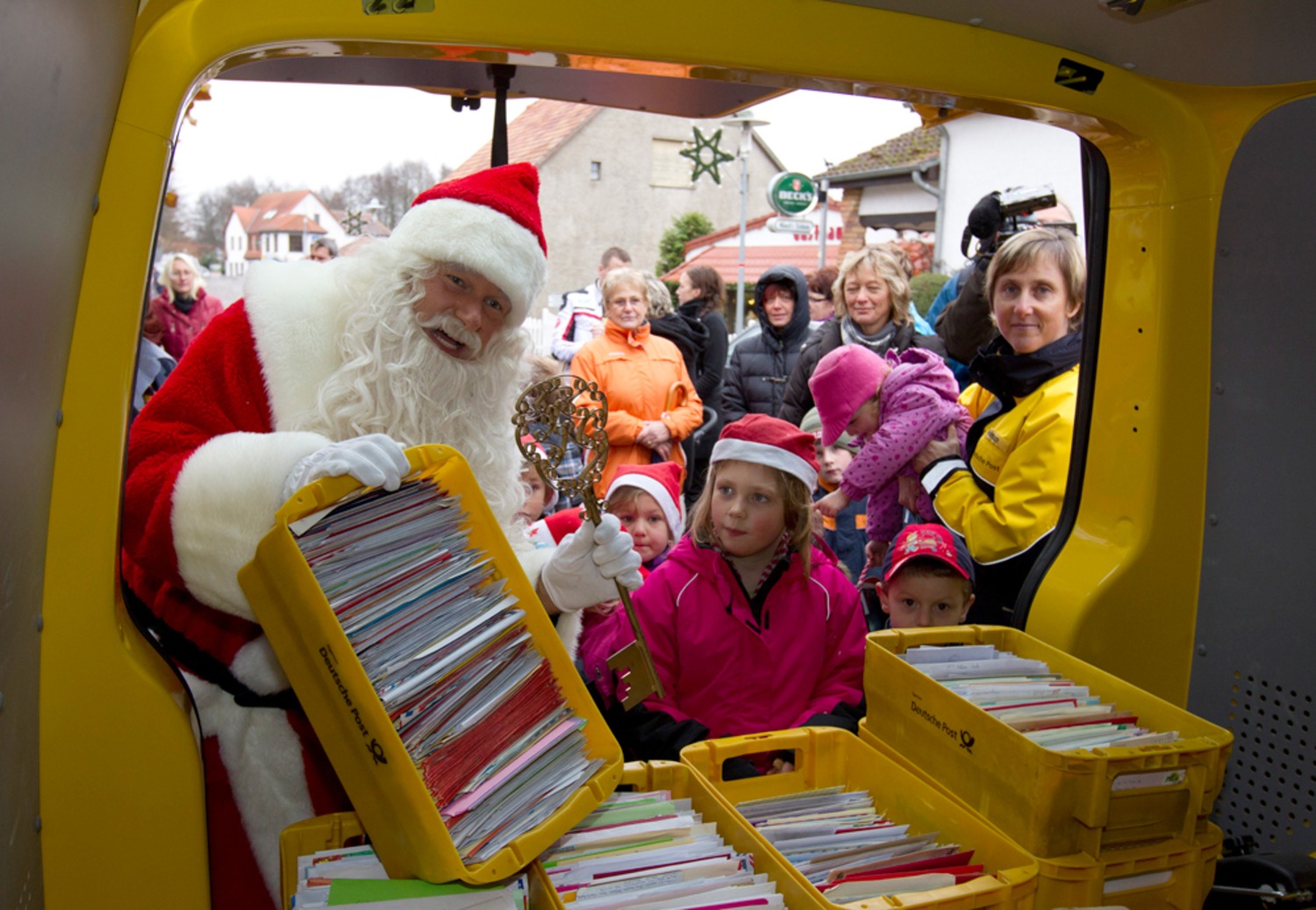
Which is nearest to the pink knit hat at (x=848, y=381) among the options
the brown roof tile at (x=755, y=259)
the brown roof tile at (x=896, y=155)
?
the brown roof tile at (x=896, y=155)

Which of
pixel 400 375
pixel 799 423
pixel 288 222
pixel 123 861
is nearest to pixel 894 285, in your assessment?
pixel 799 423

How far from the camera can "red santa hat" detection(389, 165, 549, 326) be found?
2.14 metres

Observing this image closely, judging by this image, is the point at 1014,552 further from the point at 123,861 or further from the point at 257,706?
the point at 123,861

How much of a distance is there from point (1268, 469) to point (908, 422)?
1307 millimetres

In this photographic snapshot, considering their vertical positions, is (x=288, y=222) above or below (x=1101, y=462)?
above

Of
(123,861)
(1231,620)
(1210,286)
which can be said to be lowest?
(123,861)

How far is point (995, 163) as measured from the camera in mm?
16344

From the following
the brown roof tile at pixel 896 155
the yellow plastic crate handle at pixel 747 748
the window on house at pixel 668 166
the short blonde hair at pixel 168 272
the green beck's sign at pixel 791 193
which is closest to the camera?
the yellow plastic crate handle at pixel 747 748

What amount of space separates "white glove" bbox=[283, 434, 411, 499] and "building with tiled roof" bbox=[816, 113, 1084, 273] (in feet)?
39.9

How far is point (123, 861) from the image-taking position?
1.41 meters

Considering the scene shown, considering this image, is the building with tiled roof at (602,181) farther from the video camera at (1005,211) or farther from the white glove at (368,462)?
the white glove at (368,462)

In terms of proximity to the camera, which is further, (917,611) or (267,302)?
(917,611)

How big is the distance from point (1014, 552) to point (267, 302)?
1.88 meters

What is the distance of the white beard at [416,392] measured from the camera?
6.59ft
